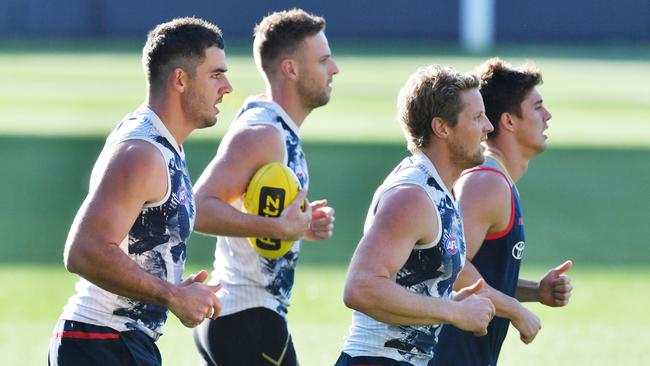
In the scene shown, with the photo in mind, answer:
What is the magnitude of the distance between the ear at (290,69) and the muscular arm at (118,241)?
92.2 inches

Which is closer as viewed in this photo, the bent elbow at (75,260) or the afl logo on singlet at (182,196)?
the bent elbow at (75,260)

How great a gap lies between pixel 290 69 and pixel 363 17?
45.2 metres

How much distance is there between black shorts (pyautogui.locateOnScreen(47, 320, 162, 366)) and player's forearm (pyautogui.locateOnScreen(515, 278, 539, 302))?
237cm

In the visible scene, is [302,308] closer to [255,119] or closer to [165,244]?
[255,119]

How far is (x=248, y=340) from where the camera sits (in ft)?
23.9

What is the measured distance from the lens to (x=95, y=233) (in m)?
5.66

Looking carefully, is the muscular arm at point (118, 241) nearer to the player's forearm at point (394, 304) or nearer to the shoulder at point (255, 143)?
the player's forearm at point (394, 304)

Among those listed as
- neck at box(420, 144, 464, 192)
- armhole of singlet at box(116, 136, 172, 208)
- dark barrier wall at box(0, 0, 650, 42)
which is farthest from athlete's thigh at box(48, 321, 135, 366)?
dark barrier wall at box(0, 0, 650, 42)

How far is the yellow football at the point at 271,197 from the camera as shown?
24.2 feet

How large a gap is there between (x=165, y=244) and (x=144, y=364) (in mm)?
573

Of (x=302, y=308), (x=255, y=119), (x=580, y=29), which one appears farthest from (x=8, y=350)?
(x=580, y=29)

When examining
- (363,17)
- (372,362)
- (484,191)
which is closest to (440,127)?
(484,191)

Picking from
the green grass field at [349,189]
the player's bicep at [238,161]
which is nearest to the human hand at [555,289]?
the player's bicep at [238,161]

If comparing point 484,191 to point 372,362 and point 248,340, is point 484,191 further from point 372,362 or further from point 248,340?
point 248,340
